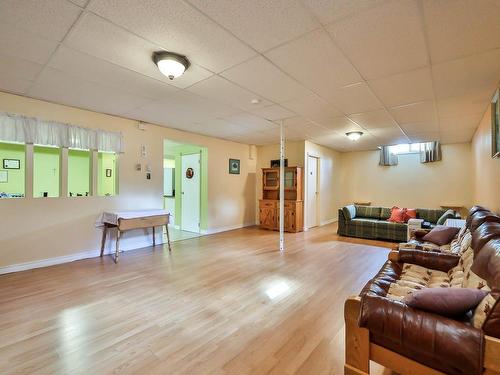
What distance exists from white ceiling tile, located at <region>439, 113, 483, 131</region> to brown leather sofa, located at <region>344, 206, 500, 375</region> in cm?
331

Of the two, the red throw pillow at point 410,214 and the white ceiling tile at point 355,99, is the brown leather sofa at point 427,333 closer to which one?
the white ceiling tile at point 355,99

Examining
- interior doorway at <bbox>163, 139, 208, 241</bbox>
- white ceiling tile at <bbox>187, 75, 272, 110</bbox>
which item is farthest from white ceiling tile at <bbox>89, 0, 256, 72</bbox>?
interior doorway at <bbox>163, 139, 208, 241</bbox>

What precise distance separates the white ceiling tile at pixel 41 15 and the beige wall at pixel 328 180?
536cm

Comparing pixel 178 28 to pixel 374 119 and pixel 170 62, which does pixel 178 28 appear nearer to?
pixel 170 62

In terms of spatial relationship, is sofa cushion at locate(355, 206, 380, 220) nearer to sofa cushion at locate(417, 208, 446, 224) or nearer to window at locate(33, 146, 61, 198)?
sofa cushion at locate(417, 208, 446, 224)

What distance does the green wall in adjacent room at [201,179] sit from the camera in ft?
19.6

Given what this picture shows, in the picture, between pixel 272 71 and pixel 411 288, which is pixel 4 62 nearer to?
pixel 272 71

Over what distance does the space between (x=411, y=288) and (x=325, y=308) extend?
82cm

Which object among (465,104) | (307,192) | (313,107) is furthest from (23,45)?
(307,192)

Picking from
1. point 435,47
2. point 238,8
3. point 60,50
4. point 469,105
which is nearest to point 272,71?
point 238,8

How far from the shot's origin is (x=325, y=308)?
2400mm

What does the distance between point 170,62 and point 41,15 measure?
2.98 feet

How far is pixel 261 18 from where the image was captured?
1.78 metres

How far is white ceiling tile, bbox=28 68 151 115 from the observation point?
2.81m
